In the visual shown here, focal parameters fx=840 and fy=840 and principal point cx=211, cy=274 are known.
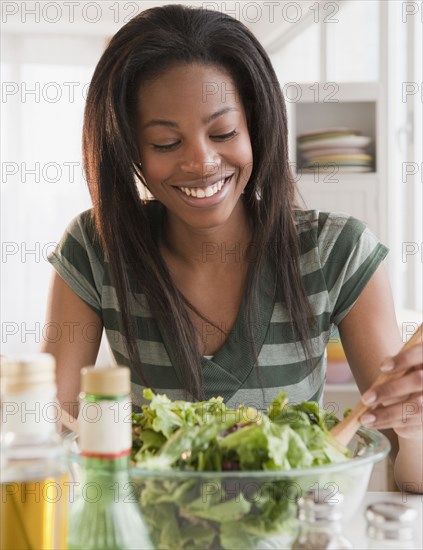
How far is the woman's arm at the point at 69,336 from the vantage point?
1.56m

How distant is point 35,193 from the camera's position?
6980mm

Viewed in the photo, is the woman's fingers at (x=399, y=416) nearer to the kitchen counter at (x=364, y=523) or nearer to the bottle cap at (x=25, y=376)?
the kitchen counter at (x=364, y=523)

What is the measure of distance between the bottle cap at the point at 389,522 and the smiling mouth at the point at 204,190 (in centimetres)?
78

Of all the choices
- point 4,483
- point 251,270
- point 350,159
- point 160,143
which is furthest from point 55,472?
point 350,159

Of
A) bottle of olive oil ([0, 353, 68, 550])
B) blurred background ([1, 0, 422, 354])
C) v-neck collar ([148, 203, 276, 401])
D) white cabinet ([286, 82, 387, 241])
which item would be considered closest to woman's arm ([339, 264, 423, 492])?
v-neck collar ([148, 203, 276, 401])

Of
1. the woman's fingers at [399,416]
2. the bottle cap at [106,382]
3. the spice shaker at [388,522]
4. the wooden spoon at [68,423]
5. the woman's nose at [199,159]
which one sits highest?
the woman's nose at [199,159]

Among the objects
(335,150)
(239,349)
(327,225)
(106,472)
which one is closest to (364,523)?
(106,472)

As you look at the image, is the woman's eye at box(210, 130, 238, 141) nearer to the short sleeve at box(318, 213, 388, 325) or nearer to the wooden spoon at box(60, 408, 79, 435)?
the short sleeve at box(318, 213, 388, 325)

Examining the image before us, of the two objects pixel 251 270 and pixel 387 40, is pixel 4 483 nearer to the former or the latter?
pixel 251 270

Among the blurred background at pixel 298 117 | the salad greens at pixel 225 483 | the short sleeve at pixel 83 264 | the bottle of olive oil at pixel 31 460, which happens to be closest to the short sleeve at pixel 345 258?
the short sleeve at pixel 83 264

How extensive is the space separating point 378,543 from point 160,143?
831 millimetres

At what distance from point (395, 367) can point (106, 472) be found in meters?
0.42

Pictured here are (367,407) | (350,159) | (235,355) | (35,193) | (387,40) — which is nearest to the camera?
(367,407)

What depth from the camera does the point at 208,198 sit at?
1430 mm
